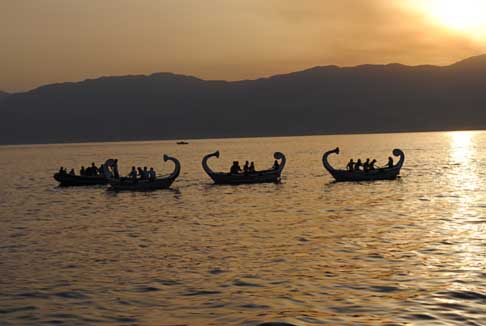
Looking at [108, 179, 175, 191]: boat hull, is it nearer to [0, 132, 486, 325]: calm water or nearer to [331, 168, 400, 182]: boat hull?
[0, 132, 486, 325]: calm water

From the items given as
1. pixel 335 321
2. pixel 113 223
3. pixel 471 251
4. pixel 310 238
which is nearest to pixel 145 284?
pixel 335 321

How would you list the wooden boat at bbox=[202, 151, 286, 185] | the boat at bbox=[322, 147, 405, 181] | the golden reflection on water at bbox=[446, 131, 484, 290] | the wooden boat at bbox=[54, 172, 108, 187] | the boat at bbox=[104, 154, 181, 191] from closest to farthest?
the golden reflection on water at bbox=[446, 131, 484, 290] < the boat at bbox=[104, 154, 181, 191] < the wooden boat at bbox=[202, 151, 286, 185] < the boat at bbox=[322, 147, 405, 181] < the wooden boat at bbox=[54, 172, 108, 187]

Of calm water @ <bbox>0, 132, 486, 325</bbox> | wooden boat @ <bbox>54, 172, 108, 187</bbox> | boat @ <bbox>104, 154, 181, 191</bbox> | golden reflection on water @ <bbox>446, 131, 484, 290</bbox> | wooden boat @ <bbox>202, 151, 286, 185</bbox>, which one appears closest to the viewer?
calm water @ <bbox>0, 132, 486, 325</bbox>

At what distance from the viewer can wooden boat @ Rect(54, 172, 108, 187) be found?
166ft

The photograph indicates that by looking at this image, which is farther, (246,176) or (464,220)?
(246,176)

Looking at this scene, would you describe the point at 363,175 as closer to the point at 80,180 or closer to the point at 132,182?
the point at 132,182

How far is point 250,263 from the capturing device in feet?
60.1

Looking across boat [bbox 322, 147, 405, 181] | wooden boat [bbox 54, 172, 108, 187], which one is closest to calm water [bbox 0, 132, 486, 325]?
boat [bbox 322, 147, 405, 181]

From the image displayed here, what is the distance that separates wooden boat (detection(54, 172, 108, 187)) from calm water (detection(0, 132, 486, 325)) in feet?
47.2

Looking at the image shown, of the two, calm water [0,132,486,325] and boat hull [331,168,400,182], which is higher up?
boat hull [331,168,400,182]

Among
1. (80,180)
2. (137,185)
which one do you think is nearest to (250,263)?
(137,185)

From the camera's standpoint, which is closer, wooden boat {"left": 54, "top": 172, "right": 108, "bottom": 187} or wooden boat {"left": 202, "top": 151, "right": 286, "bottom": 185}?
wooden boat {"left": 202, "top": 151, "right": 286, "bottom": 185}

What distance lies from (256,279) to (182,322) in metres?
3.75

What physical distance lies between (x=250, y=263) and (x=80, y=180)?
116ft
